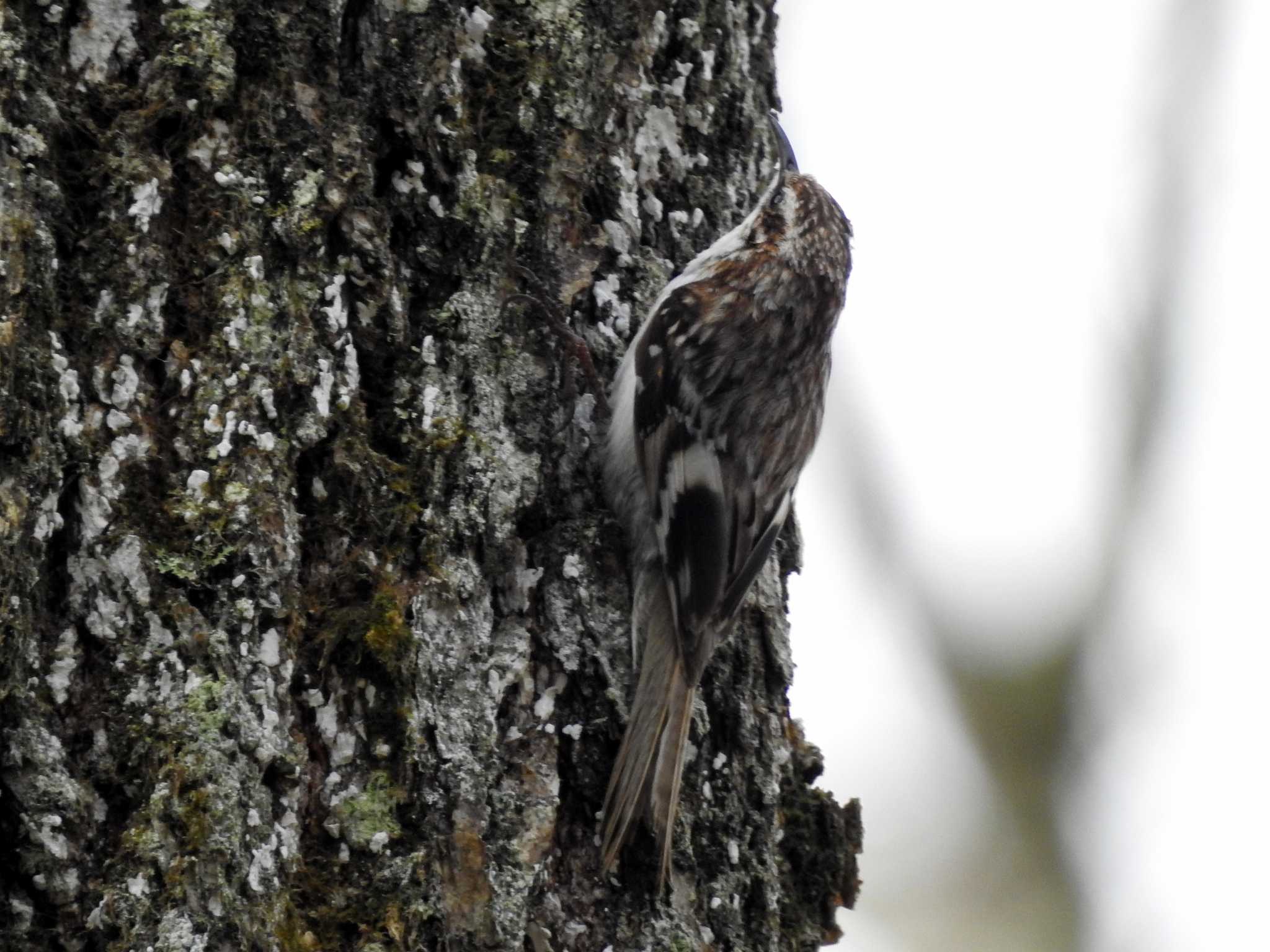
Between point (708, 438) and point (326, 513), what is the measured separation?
3.37 feet

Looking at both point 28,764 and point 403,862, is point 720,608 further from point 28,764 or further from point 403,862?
point 28,764

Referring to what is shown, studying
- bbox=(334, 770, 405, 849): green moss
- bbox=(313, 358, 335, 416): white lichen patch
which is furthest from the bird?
bbox=(313, 358, 335, 416): white lichen patch

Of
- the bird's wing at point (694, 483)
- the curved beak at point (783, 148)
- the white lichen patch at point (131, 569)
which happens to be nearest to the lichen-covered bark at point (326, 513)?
the white lichen patch at point (131, 569)

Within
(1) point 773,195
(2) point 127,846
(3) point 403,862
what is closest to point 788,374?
(1) point 773,195

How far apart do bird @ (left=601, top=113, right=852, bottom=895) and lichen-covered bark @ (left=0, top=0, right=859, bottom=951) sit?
7 centimetres

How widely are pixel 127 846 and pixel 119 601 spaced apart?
256 millimetres

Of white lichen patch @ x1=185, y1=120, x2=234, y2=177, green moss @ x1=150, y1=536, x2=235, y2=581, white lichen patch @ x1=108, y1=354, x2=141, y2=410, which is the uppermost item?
white lichen patch @ x1=185, y1=120, x2=234, y2=177

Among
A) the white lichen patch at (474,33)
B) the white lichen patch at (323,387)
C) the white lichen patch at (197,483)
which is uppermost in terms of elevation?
the white lichen patch at (474,33)

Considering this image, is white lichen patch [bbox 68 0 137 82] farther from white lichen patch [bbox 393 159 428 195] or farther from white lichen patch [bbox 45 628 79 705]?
white lichen patch [bbox 45 628 79 705]

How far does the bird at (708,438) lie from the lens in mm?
1863

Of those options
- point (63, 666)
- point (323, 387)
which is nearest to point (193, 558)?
point (63, 666)

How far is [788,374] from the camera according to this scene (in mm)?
2662

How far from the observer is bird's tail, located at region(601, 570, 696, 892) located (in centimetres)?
175

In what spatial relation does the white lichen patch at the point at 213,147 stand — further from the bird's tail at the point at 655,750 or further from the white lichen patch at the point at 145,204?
the bird's tail at the point at 655,750
